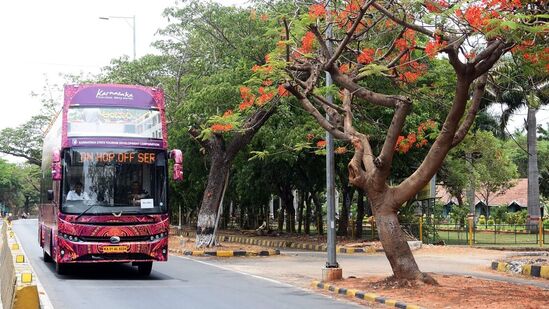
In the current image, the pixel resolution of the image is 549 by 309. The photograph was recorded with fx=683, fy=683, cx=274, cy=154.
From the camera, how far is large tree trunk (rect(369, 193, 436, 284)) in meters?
13.4

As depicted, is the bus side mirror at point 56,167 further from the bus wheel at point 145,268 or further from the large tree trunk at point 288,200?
the large tree trunk at point 288,200

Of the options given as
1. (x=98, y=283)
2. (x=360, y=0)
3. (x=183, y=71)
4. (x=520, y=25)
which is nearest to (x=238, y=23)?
(x=183, y=71)

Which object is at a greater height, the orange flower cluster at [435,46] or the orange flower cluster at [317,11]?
the orange flower cluster at [317,11]

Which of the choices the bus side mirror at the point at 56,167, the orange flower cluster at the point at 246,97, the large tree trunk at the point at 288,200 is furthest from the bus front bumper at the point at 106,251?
the large tree trunk at the point at 288,200

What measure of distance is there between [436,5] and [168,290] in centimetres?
731

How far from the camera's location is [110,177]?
14.4m

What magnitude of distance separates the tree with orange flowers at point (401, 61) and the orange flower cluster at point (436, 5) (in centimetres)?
2

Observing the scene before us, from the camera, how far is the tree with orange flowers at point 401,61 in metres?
11.6

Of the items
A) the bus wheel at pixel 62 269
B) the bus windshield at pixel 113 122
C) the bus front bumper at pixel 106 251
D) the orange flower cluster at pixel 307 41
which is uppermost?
the orange flower cluster at pixel 307 41

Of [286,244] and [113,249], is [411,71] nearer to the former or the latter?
[113,249]

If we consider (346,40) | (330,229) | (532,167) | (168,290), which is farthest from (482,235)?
(168,290)

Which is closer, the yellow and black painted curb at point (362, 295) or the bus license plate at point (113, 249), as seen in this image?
the yellow and black painted curb at point (362, 295)

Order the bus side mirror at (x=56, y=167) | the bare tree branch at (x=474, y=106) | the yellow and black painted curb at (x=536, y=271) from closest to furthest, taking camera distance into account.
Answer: the bare tree branch at (x=474, y=106) → the bus side mirror at (x=56, y=167) → the yellow and black painted curb at (x=536, y=271)

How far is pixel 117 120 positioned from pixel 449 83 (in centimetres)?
985
